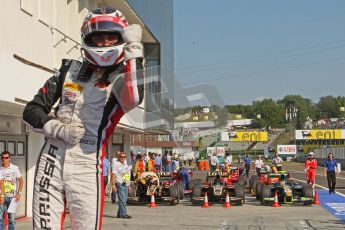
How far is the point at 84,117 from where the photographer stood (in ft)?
13.6

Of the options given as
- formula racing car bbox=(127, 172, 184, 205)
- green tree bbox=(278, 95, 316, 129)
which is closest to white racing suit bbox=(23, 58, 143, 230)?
formula racing car bbox=(127, 172, 184, 205)

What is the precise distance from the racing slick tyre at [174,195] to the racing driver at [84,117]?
50.8 feet

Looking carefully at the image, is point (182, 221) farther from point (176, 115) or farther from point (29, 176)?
point (176, 115)

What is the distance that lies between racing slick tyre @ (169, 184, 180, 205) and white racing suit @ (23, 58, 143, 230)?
15475mm

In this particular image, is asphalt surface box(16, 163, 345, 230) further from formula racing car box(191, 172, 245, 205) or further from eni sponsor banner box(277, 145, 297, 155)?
eni sponsor banner box(277, 145, 297, 155)

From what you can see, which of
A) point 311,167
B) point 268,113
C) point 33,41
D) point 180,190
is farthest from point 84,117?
point 268,113

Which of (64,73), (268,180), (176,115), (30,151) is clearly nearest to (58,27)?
(30,151)

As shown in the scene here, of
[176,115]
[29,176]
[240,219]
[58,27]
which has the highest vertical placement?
[58,27]

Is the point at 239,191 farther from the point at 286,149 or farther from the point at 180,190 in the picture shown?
the point at 286,149

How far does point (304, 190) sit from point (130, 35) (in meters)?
16.7

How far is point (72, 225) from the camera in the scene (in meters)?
4.10

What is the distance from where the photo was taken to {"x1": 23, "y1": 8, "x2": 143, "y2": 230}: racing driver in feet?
13.2

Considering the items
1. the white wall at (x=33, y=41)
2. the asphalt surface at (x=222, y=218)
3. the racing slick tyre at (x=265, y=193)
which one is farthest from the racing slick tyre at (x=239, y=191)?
the white wall at (x=33, y=41)

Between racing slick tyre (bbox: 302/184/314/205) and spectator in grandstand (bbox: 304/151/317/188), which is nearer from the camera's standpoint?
racing slick tyre (bbox: 302/184/314/205)
